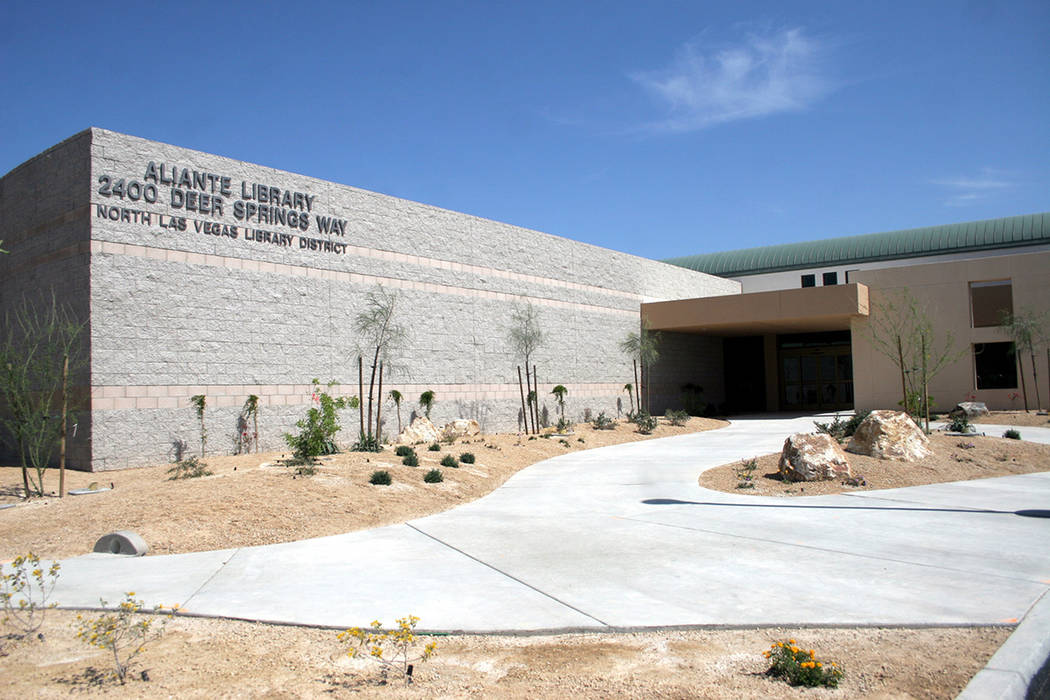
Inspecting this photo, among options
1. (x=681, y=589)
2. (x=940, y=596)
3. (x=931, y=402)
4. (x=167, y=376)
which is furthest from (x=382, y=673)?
(x=931, y=402)

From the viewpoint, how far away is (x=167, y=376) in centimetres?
1712

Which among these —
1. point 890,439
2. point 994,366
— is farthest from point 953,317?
point 890,439

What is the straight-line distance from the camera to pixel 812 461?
44.8ft

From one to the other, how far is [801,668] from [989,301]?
32.0 meters

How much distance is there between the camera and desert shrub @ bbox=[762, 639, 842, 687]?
4.63 meters

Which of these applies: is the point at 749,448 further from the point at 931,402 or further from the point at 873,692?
the point at 873,692

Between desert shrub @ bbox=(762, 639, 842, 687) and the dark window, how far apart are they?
102 feet

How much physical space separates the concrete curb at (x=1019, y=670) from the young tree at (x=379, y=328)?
54.9 ft

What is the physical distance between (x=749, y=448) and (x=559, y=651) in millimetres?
15774

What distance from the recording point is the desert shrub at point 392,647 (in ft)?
16.4

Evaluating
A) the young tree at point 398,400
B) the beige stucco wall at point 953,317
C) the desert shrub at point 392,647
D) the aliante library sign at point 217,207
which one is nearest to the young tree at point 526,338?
the young tree at point 398,400

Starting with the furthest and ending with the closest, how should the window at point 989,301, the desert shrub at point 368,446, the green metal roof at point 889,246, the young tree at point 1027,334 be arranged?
the green metal roof at point 889,246
the window at point 989,301
the young tree at point 1027,334
the desert shrub at point 368,446

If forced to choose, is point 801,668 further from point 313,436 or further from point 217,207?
point 217,207

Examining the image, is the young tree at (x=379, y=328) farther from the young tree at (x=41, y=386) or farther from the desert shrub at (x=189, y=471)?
the young tree at (x=41, y=386)
